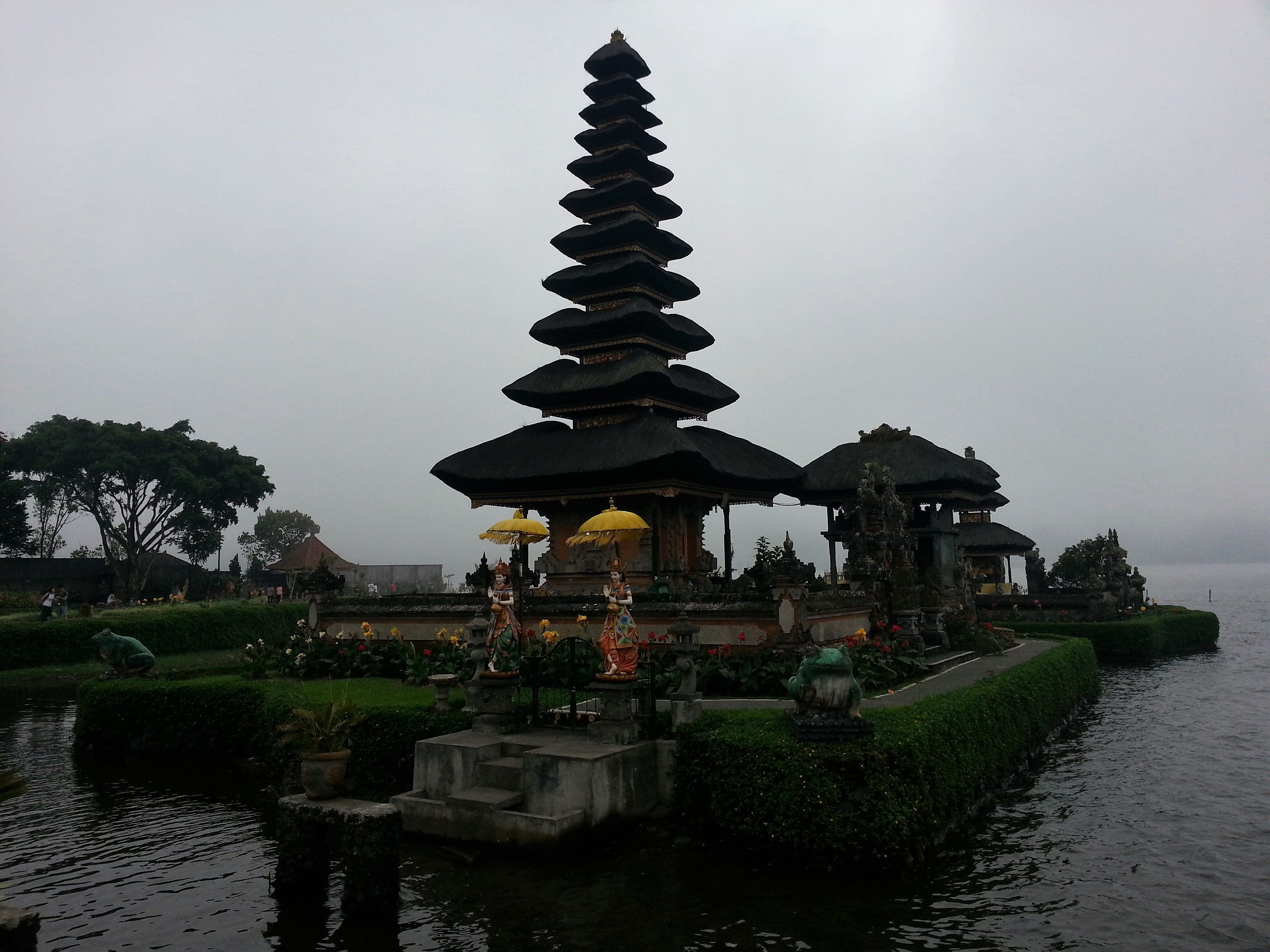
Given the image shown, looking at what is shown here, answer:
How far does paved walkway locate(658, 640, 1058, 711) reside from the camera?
1412 cm

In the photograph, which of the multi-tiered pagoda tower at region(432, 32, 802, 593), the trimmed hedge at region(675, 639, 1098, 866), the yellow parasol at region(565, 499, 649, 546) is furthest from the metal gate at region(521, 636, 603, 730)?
the multi-tiered pagoda tower at region(432, 32, 802, 593)

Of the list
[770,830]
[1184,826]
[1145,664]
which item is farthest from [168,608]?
[1145,664]

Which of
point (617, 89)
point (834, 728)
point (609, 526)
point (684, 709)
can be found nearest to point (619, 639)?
point (684, 709)

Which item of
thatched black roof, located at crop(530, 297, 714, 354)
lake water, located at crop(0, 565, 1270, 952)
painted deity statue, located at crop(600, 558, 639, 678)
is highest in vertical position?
thatched black roof, located at crop(530, 297, 714, 354)

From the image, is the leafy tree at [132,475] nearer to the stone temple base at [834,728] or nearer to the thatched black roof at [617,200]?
the thatched black roof at [617,200]

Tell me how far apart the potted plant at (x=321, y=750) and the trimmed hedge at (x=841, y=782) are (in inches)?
176

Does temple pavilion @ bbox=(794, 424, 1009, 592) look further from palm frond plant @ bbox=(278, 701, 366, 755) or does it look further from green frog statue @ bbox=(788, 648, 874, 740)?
palm frond plant @ bbox=(278, 701, 366, 755)

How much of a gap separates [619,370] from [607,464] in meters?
4.57

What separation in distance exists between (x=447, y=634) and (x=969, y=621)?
15.0 metres

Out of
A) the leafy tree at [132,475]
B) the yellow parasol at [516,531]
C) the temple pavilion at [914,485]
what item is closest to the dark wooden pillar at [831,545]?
the temple pavilion at [914,485]

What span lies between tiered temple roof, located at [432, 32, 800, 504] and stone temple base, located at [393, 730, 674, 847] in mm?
13275

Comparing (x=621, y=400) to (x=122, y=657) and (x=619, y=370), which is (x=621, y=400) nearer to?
(x=619, y=370)

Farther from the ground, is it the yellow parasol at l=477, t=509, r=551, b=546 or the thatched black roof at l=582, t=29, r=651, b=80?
the thatched black roof at l=582, t=29, r=651, b=80

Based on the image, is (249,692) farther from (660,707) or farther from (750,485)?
(750,485)
